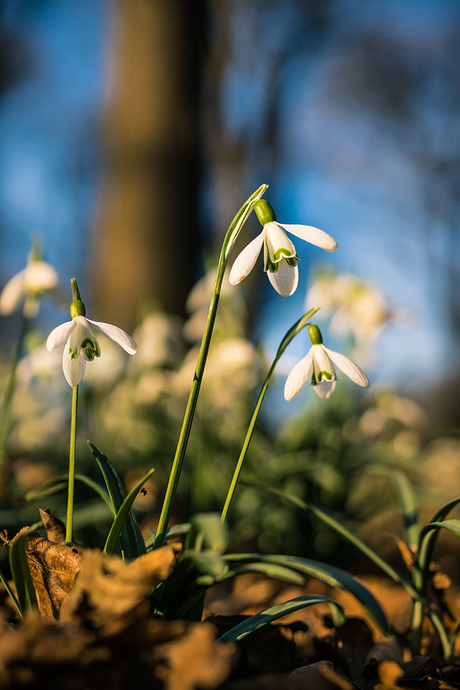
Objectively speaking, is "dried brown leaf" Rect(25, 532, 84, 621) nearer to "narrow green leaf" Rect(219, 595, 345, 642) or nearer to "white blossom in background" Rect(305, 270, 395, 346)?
"narrow green leaf" Rect(219, 595, 345, 642)

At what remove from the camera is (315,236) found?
70 centimetres

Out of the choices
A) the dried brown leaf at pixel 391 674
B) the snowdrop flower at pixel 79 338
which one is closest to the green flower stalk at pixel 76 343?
the snowdrop flower at pixel 79 338

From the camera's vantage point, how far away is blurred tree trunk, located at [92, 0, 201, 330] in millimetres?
3643

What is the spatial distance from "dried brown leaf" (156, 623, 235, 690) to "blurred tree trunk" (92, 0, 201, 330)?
122 inches

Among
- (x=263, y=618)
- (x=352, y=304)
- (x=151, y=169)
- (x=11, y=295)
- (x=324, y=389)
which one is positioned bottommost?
(x=263, y=618)

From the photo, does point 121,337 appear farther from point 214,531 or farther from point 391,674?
point 391,674

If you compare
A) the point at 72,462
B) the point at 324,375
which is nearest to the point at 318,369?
the point at 324,375

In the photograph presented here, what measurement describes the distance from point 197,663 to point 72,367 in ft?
1.44

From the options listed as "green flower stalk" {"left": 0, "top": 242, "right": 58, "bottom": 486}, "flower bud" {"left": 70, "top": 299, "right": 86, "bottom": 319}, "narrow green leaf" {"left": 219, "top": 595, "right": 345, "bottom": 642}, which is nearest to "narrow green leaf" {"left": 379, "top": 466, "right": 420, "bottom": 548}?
"narrow green leaf" {"left": 219, "top": 595, "right": 345, "bottom": 642}

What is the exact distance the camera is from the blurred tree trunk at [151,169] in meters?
3.64

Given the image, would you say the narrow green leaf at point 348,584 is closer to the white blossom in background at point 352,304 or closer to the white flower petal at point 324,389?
the white flower petal at point 324,389

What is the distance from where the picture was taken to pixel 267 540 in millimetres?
2029

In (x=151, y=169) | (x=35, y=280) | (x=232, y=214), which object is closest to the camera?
(x=35, y=280)

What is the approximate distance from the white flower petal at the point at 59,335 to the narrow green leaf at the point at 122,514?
0.21 metres
